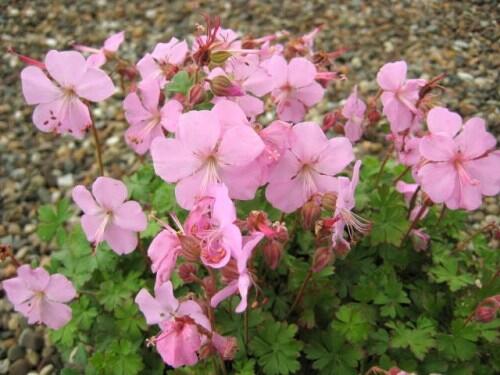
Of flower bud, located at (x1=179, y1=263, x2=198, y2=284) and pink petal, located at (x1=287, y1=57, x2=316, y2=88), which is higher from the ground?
pink petal, located at (x1=287, y1=57, x2=316, y2=88)

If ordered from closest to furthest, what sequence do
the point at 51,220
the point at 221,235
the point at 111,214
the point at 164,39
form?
1. the point at 221,235
2. the point at 111,214
3. the point at 51,220
4. the point at 164,39

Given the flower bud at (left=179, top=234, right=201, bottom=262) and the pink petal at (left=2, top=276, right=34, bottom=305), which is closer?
the flower bud at (left=179, top=234, right=201, bottom=262)

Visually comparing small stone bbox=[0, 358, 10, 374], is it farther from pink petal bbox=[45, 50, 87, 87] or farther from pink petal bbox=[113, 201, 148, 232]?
pink petal bbox=[45, 50, 87, 87]

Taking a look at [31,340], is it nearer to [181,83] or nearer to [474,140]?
[181,83]

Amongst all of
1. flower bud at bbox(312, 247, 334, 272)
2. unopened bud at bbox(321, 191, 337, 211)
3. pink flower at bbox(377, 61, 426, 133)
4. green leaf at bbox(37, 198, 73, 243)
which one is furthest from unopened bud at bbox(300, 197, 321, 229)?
green leaf at bbox(37, 198, 73, 243)

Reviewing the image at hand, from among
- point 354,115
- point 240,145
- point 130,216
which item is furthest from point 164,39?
point 240,145

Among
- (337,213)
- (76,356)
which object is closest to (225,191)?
(337,213)
